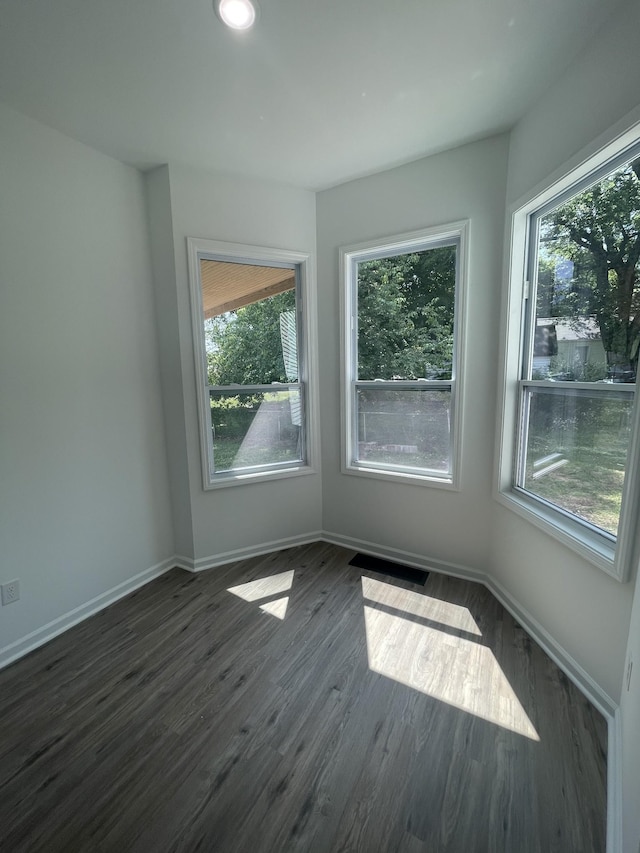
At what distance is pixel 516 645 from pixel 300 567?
4.78ft

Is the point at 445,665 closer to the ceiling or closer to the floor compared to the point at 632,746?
closer to the floor

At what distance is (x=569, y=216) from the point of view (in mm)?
1817

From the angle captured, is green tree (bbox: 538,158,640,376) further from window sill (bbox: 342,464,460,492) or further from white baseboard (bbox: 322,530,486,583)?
white baseboard (bbox: 322,530,486,583)

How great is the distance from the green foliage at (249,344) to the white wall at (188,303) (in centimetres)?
20

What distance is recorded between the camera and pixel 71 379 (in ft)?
6.95

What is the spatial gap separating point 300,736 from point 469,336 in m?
2.31

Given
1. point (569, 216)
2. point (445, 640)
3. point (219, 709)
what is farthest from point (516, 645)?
point (569, 216)

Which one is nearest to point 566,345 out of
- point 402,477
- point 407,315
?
point 407,315

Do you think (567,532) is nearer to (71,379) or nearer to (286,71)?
(286,71)

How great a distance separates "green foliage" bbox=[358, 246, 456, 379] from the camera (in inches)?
98.5

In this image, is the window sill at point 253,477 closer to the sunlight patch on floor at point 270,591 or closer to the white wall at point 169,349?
Answer: the white wall at point 169,349

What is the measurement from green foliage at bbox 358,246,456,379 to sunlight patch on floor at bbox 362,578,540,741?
1.63 m

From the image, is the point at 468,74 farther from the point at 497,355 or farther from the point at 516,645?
the point at 516,645

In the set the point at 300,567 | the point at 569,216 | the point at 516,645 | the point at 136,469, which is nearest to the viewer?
the point at 569,216
